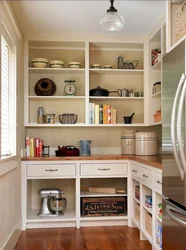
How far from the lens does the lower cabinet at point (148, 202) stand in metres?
2.68

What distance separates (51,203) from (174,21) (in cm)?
256

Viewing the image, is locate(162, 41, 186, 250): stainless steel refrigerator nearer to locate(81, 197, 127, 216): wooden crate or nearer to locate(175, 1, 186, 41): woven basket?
locate(175, 1, 186, 41): woven basket

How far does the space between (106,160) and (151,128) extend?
104 centimetres

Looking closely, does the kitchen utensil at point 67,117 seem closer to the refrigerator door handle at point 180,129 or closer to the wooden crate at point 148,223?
the wooden crate at point 148,223

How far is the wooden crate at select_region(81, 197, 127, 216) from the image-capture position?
12.7 ft

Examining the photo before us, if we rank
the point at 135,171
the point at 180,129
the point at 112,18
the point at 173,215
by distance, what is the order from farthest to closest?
the point at 135,171 → the point at 112,18 → the point at 173,215 → the point at 180,129

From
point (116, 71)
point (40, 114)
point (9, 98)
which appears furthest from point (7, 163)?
point (116, 71)

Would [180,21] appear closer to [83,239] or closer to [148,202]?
[148,202]

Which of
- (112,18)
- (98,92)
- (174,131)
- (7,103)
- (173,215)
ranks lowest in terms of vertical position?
(173,215)

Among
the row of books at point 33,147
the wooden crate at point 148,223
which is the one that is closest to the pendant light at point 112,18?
the row of books at point 33,147

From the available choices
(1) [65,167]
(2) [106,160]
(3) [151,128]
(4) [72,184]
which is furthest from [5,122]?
(3) [151,128]

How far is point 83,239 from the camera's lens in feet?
11.0

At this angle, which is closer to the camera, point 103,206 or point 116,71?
point 103,206

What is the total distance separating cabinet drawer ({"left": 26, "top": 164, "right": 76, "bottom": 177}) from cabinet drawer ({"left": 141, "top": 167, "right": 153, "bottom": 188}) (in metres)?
0.96
